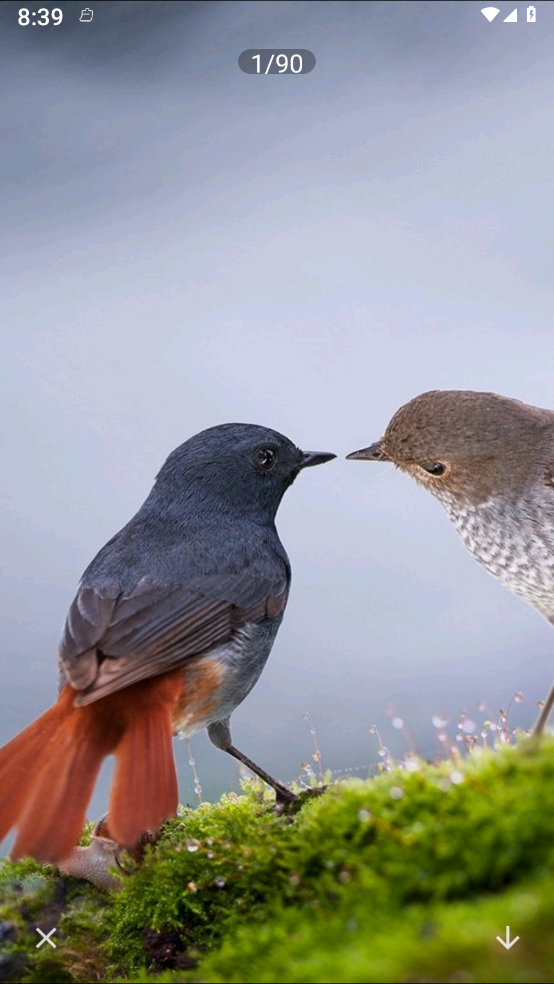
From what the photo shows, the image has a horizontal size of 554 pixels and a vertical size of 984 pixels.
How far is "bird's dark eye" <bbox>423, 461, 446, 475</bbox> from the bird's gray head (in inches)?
26.7

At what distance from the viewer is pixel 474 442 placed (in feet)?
15.7

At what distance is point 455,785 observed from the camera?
249 cm

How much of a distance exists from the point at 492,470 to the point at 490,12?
7.27 feet

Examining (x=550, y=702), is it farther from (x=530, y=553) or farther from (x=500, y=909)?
→ (x=500, y=909)

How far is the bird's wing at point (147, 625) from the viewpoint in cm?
349

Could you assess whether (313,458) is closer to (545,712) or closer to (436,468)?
(436,468)

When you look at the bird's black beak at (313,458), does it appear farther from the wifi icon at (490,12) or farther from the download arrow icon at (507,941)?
the download arrow icon at (507,941)

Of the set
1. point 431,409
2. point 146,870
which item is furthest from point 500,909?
point 431,409

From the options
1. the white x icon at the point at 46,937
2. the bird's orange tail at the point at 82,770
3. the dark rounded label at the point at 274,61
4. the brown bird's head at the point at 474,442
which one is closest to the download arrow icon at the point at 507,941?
the bird's orange tail at the point at 82,770

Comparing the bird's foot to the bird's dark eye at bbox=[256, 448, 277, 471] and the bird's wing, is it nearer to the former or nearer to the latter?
the bird's wing

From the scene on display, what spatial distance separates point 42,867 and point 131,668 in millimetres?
939

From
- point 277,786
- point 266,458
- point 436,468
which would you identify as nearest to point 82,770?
point 277,786

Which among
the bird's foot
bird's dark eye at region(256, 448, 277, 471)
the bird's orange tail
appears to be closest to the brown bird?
bird's dark eye at region(256, 448, 277, 471)

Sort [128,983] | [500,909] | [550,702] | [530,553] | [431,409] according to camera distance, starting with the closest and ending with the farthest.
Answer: [500,909] < [128,983] < [550,702] < [530,553] < [431,409]
